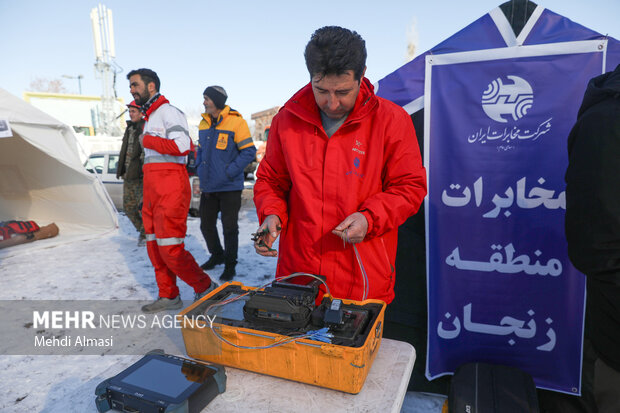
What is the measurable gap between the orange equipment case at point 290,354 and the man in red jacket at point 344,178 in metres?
0.22

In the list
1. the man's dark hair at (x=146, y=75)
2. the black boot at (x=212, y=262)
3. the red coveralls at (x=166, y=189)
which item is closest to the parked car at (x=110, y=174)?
the black boot at (x=212, y=262)

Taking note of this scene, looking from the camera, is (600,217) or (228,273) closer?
(600,217)

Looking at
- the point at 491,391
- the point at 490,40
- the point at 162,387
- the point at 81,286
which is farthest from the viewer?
the point at 81,286

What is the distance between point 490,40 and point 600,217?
142 cm

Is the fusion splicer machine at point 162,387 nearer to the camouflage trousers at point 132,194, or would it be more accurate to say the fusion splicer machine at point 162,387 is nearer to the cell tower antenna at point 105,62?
the camouflage trousers at point 132,194

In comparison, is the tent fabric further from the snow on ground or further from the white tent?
the white tent

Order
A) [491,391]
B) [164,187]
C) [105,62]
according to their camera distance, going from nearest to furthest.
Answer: [491,391] → [164,187] → [105,62]

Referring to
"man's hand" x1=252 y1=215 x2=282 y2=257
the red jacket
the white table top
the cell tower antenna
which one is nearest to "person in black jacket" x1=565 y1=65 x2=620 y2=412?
the red jacket

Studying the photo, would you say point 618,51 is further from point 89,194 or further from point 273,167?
point 89,194

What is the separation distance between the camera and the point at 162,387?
3.48ft

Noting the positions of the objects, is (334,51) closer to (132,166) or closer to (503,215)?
(503,215)

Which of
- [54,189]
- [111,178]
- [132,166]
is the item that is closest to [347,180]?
[132,166]

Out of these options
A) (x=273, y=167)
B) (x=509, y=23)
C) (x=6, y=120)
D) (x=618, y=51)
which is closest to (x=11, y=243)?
(x=6, y=120)

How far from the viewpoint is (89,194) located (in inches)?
242
